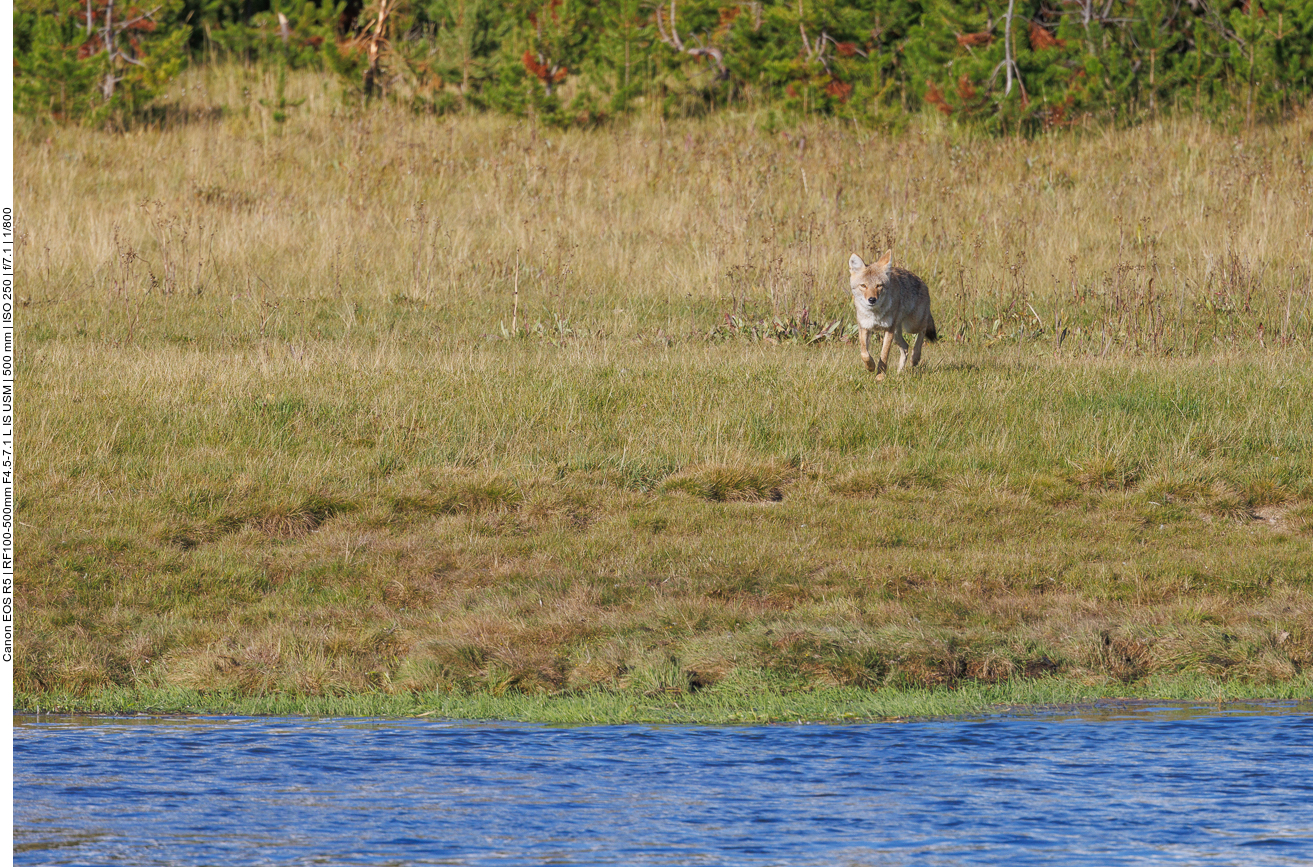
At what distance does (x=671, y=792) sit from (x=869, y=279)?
724cm

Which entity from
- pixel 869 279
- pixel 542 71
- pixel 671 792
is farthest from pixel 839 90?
pixel 671 792

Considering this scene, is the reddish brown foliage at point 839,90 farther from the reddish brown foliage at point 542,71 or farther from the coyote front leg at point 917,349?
the coyote front leg at point 917,349

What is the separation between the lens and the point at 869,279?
13.2 metres

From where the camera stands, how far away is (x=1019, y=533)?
1102 cm

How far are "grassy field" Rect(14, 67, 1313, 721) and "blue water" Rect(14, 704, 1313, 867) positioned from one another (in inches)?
27.1

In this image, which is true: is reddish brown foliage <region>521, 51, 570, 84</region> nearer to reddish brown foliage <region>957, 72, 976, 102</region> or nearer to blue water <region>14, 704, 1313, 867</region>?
reddish brown foliage <region>957, 72, 976, 102</region>

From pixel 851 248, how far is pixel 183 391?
8.77 metres

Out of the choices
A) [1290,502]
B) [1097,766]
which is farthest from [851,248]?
[1097,766]

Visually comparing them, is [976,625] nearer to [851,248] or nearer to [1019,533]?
[1019,533]

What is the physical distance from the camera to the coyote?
13133 millimetres

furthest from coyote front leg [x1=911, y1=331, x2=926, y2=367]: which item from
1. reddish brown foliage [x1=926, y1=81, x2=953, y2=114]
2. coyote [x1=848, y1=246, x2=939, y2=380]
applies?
reddish brown foliage [x1=926, y1=81, x2=953, y2=114]

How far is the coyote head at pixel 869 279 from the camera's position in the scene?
13055 mm

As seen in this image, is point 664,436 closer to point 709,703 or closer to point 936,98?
point 709,703

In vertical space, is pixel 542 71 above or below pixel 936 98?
above
